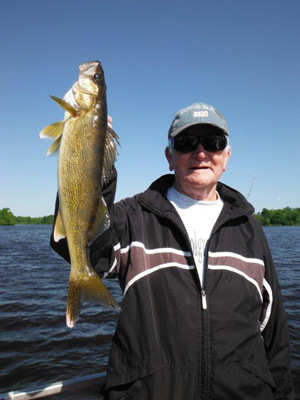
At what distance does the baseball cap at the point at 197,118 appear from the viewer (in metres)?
2.91

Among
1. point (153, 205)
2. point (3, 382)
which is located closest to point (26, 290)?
point (3, 382)

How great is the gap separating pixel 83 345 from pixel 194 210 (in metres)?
5.86

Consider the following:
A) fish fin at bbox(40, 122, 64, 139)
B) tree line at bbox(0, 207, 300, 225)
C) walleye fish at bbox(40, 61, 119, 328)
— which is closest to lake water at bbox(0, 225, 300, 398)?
walleye fish at bbox(40, 61, 119, 328)

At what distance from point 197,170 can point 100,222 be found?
3.65 feet

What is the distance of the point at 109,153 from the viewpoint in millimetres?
2375

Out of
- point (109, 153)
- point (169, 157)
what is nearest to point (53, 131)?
point (109, 153)

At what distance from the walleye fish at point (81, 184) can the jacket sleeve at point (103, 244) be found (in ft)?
0.23

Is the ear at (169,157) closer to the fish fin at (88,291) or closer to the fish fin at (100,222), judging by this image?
the fish fin at (100,222)

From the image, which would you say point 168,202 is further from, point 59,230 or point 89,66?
point 89,66

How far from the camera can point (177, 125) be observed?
2.99 m

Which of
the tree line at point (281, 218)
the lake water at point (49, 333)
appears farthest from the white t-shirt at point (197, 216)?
the tree line at point (281, 218)

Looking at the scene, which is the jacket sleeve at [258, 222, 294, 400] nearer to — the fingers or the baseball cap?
the baseball cap

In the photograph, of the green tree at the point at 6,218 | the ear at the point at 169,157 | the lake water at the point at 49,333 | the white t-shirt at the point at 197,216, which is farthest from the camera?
the green tree at the point at 6,218

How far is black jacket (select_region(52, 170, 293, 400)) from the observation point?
2.32 metres
